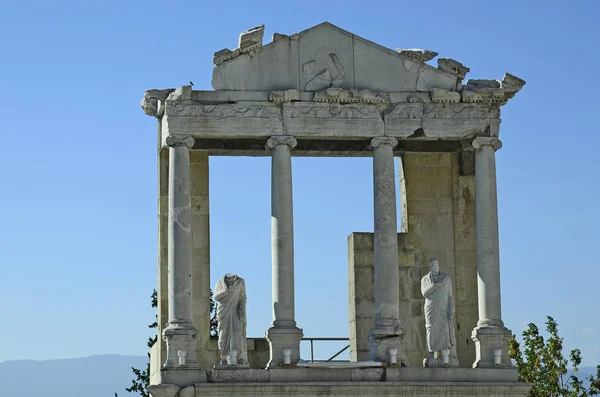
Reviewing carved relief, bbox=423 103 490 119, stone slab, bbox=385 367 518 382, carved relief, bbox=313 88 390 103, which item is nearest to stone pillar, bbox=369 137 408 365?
stone slab, bbox=385 367 518 382

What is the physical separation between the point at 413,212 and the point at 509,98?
371 cm

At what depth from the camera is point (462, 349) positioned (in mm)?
38250

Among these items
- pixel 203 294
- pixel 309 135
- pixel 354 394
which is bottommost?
pixel 354 394

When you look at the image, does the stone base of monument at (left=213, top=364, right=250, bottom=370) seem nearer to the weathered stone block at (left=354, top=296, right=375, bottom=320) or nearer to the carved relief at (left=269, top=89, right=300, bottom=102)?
the weathered stone block at (left=354, top=296, right=375, bottom=320)

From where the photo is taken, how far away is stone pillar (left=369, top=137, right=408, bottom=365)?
35.7m

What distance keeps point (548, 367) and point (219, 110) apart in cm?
1628

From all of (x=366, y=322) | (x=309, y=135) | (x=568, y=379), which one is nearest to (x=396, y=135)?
(x=309, y=135)

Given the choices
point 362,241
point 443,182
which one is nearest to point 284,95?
point 362,241

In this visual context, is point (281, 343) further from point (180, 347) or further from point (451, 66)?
point (451, 66)

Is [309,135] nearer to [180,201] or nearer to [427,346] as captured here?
[180,201]

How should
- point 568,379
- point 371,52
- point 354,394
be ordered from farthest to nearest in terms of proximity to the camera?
point 568,379
point 371,52
point 354,394

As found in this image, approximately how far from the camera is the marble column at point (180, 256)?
35156 mm

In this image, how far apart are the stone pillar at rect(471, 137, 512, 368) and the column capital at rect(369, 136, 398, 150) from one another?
6.10 ft

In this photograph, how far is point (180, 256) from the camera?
35656 millimetres
